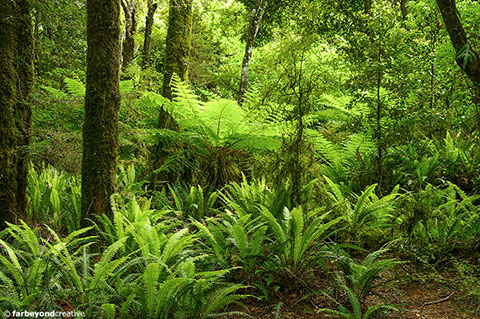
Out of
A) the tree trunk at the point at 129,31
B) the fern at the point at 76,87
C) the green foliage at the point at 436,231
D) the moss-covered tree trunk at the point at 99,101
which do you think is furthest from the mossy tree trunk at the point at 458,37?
the tree trunk at the point at 129,31

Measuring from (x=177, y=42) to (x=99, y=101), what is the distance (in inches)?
134

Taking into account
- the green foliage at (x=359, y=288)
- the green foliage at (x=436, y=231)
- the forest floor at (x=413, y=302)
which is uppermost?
the green foliage at (x=436, y=231)

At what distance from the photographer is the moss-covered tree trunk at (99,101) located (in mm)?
3217

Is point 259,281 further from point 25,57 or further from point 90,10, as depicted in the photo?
point 25,57

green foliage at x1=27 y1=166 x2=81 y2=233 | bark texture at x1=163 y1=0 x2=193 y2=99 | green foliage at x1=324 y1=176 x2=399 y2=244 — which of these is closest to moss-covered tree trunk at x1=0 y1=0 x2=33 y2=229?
green foliage at x1=27 y1=166 x2=81 y2=233

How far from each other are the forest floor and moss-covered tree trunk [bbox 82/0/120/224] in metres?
1.71

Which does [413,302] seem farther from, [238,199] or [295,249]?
[238,199]

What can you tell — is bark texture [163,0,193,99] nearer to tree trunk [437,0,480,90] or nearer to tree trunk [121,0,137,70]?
tree trunk [121,0,137,70]

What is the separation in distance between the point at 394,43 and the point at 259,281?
13.1 ft

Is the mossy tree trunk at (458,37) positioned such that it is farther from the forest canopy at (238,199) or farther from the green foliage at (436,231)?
the green foliage at (436,231)

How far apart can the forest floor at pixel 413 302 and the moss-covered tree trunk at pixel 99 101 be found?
1.71 meters

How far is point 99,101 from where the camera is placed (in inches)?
127

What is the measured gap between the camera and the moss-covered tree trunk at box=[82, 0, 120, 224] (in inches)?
127

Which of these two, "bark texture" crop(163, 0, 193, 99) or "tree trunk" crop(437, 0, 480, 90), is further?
"bark texture" crop(163, 0, 193, 99)
